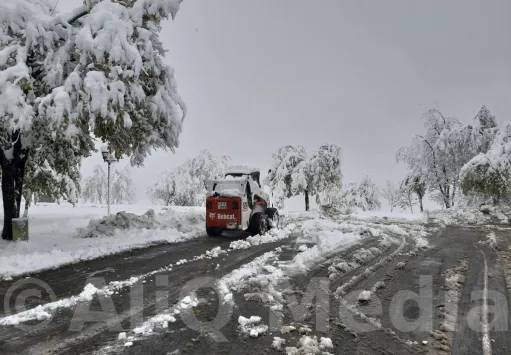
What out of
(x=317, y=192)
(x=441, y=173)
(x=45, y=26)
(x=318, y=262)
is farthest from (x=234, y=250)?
(x=441, y=173)

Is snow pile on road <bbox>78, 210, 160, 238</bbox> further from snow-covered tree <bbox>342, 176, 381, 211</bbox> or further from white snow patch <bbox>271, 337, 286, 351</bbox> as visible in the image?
snow-covered tree <bbox>342, 176, 381, 211</bbox>

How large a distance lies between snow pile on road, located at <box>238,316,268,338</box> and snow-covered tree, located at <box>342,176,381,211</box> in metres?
44.7

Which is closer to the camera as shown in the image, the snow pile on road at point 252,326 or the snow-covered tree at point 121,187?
the snow pile on road at point 252,326

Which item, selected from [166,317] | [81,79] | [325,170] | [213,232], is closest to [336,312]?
[166,317]

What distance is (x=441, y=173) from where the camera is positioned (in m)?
28.2

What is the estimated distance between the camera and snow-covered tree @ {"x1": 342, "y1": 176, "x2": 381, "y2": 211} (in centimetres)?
4781

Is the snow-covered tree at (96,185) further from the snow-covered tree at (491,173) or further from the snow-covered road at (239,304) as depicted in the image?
the snow-covered road at (239,304)

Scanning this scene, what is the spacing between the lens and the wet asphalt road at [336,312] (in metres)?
3.50

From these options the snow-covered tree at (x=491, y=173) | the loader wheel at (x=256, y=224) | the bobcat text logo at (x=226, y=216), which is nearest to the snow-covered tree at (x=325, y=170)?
the snow-covered tree at (x=491, y=173)

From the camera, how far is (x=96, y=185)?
203ft

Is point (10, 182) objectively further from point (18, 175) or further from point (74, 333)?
point (74, 333)

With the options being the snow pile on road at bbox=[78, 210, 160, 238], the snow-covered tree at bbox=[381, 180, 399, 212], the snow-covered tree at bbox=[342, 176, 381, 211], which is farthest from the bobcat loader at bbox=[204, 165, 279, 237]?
the snow-covered tree at bbox=[381, 180, 399, 212]

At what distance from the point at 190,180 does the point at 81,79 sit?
32.9m

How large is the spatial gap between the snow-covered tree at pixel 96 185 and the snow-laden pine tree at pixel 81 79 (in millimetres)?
57018
